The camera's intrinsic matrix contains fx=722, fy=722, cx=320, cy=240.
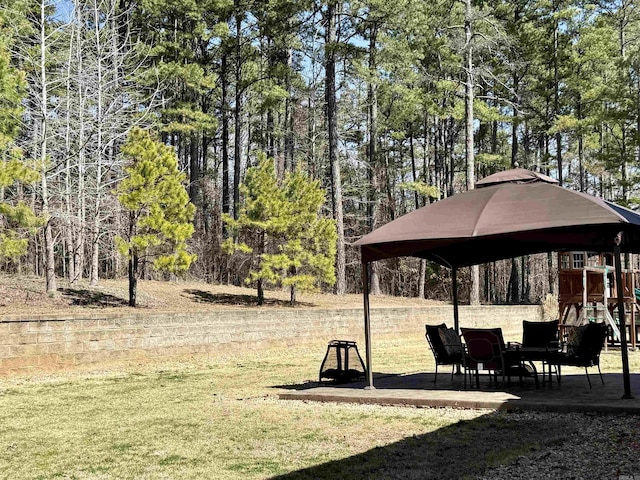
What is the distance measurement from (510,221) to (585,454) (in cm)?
335

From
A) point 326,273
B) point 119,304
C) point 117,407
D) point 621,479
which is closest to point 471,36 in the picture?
point 326,273

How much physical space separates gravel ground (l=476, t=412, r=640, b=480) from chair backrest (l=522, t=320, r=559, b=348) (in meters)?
3.18

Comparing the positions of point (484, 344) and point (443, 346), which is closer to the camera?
point (484, 344)

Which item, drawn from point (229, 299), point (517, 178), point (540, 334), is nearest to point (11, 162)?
point (229, 299)

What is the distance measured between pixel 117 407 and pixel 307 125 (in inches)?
1254

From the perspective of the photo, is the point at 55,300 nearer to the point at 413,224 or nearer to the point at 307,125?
the point at 413,224

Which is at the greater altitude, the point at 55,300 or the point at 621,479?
the point at 55,300

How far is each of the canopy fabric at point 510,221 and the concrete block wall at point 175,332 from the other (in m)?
5.74

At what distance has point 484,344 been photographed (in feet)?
30.9

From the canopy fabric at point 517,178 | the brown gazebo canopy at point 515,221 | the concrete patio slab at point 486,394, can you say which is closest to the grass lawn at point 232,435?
the concrete patio slab at point 486,394

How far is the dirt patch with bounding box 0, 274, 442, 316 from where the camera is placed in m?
15.1

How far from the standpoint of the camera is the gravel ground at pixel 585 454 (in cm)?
539

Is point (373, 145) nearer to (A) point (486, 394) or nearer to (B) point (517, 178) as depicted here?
Result: (B) point (517, 178)

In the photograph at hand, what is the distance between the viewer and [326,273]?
20359mm
